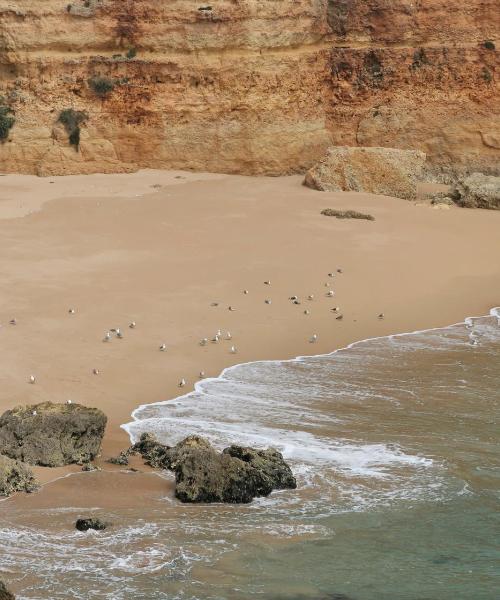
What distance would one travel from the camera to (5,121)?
22469mm

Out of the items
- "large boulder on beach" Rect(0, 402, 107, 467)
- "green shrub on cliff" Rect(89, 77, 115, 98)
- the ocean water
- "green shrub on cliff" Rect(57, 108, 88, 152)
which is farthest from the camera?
"green shrub on cliff" Rect(89, 77, 115, 98)

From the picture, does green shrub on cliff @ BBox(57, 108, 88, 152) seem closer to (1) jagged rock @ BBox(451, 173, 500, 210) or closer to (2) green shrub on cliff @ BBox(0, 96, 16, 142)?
(2) green shrub on cliff @ BBox(0, 96, 16, 142)

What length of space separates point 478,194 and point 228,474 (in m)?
13.8

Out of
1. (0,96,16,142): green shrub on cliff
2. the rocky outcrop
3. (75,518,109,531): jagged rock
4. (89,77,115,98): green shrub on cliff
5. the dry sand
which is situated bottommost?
the dry sand

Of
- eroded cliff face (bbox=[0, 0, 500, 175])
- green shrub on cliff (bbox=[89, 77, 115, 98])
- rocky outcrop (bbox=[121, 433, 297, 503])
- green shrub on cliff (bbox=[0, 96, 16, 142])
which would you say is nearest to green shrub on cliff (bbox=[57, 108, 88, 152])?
eroded cliff face (bbox=[0, 0, 500, 175])

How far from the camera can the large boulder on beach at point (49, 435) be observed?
8734mm

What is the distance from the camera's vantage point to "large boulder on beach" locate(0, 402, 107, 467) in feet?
28.7

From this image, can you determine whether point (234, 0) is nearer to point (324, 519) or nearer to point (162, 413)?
point (162, 413)

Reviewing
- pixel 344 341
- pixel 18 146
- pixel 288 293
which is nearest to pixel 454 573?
pixel 344 341

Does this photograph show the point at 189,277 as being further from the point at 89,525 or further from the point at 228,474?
the point at 89,525

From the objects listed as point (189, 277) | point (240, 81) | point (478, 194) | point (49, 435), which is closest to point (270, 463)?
point (49, 435)

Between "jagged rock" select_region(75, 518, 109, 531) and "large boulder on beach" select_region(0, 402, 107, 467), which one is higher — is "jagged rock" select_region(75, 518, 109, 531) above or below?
below

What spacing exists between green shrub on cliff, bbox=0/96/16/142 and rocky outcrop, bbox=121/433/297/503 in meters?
15.1

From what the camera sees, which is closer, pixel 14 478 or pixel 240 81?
pixel 14 478
